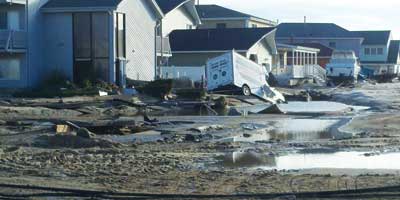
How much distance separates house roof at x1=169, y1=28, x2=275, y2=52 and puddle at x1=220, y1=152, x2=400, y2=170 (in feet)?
136

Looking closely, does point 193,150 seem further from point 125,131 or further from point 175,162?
point 125,131

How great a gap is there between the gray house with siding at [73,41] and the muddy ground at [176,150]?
10556mm

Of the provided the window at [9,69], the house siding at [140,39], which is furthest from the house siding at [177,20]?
the window at [9,69]

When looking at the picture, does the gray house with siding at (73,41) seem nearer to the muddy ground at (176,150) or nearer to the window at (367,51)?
the muddy ground at (176,150)

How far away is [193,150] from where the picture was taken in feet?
57.0

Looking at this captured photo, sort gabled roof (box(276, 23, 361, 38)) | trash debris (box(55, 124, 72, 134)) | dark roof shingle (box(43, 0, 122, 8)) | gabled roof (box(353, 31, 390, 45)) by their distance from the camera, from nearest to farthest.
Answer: trash debris (box(55, 124, 72, 134)) → dark roof shingle (box(43, 0, 122, 8)) → gabled roof (box(276, 23, 361, 38)) → gabled roof (box(353, 31, 390, 45))

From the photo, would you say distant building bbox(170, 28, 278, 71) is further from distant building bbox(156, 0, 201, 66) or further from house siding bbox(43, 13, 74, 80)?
house siding bbox(43, 13, 74, 80)

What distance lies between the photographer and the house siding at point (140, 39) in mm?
44469

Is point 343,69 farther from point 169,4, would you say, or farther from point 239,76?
point 239,76

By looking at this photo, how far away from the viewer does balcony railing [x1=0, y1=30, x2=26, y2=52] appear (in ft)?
130

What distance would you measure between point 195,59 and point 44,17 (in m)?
18.6

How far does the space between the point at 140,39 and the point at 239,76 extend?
672cm

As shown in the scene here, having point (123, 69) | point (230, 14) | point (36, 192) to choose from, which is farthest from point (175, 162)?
point (230, 14)

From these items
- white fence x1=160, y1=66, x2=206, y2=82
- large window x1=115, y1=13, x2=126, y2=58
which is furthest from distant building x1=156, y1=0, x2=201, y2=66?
large window x1=115, y1=13, x2=126, y2=58
